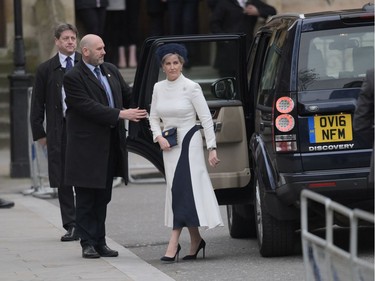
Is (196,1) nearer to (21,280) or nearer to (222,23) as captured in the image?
(222,23)

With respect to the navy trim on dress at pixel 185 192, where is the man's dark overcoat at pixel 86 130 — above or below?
above

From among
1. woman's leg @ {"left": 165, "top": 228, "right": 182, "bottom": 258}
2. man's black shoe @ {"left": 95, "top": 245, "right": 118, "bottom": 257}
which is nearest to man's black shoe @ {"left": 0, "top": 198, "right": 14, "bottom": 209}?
man's black shoe @ {"left": 95, "top": 245, "right": 118, "bottom": 257}

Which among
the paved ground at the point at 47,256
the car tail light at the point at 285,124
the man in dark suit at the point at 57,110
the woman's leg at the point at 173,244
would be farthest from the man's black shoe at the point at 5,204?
the car tail light at the point at 285,124

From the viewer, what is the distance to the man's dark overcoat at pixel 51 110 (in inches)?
460

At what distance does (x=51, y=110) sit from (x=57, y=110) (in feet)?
0.21

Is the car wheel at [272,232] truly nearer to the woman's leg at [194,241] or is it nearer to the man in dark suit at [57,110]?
the woman's leg at [194,241]

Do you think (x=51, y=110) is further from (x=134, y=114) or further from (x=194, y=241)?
(x=194, y=241)

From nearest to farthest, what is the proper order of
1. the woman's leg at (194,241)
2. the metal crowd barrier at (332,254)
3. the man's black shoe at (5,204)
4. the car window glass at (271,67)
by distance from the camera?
the metal crowd barrier at (332,254)
the car window glass at (271,67)
the woman's leg at (194,241)
the man's black shoe at (5,204)

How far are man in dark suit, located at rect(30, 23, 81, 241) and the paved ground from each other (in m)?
0.36

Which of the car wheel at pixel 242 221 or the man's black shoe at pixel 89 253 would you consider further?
the car wheel at pixel 242 221

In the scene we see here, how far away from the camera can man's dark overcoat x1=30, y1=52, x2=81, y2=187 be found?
38.3 feet

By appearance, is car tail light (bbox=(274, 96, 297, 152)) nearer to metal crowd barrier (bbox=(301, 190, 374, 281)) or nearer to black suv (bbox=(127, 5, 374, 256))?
black suv (bbox=(127, 5, 374, 256))

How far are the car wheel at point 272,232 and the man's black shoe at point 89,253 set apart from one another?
131cm

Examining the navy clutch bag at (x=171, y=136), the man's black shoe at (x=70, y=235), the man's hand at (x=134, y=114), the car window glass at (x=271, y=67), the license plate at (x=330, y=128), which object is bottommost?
the man's black shoe at (x=70, y=235)
